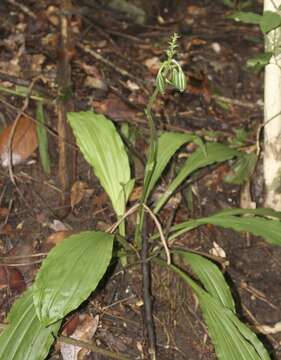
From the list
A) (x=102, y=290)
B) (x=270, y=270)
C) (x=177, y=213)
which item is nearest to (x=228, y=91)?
(x=177, y=213)

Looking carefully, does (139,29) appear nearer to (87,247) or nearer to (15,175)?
(15,175)

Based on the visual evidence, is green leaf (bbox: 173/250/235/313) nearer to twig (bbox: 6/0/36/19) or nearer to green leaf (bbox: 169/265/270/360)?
green leaf (bbox: 169/265/270/360)

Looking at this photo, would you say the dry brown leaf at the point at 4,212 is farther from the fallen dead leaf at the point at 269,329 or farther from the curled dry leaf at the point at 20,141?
the fallen dead leaf at the point at 269,329

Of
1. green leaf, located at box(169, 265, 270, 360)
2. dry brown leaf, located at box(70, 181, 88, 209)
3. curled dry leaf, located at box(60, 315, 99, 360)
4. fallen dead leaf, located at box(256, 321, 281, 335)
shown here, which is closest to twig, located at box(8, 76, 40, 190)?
dry brown leaf, located at box(70, 181, 88, 209)

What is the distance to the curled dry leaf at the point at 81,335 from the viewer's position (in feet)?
6.39

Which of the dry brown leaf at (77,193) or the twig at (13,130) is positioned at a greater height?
the twig at (13,130)

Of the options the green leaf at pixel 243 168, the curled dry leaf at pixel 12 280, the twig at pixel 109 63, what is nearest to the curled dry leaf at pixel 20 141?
the curled dry leaf at pixel 12 280

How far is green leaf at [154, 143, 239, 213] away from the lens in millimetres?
2323

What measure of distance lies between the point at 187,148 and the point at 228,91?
0.51 metres

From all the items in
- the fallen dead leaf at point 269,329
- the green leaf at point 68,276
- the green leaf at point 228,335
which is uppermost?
the green leaf at point 68,276

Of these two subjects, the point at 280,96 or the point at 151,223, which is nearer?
the point at 280,96

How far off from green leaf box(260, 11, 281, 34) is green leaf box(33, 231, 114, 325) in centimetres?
84

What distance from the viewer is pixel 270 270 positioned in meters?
2.37

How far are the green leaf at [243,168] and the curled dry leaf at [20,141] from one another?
0.88 meters
